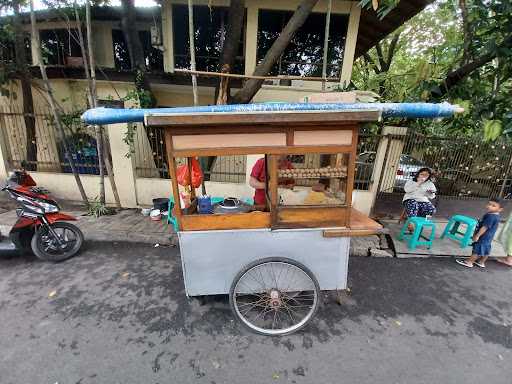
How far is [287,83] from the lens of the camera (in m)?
7.69

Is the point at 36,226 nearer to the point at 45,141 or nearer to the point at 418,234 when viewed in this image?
the point at 45,141

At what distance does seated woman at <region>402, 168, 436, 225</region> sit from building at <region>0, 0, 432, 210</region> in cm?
292

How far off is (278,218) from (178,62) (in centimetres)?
725

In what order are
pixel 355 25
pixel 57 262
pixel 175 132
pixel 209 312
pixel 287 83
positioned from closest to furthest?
pixel 175 132 < pixel 209 312 < pixel 57 262 < pixel 355 25 < pixel 287 83

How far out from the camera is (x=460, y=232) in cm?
476

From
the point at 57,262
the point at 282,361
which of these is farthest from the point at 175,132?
the point at 57,262

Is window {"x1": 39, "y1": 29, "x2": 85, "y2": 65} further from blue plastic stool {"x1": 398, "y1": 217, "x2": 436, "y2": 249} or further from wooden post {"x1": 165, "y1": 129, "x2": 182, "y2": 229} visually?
blue plastic stool {"x1": 398, "y1": 217, "x2": 436, "y2": 249}

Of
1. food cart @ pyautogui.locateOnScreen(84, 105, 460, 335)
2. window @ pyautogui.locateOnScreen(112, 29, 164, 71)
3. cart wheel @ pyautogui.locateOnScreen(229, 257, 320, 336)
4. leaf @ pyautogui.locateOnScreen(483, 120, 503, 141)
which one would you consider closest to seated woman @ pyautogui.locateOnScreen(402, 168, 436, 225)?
leaf @ pyautogui.locateOnScreen(483, 120, 503, 141)

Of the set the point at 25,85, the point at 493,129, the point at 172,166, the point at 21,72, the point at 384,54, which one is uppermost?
the point at 384,54

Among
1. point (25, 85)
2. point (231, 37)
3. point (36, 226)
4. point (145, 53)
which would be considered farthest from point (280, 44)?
point (25, 85)

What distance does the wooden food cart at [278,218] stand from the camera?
2.25m

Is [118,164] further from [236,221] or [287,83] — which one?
[287,83]

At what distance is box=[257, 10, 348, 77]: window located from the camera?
7.12m

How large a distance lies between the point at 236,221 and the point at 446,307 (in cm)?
275
